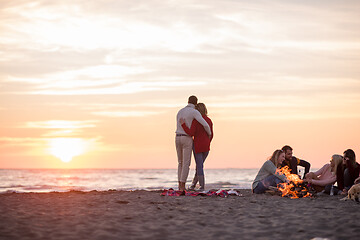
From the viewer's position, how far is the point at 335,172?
482 inches

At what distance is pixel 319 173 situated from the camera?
12.9 metres

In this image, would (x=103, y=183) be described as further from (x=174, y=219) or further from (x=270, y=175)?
(x=174, y=219)

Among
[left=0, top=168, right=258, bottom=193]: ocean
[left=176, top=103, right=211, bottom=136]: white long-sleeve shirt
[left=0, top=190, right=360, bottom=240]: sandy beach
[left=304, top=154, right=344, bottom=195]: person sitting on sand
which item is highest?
[left=176, top=103, right=211, bottom=136]: white long-sleeve shirt

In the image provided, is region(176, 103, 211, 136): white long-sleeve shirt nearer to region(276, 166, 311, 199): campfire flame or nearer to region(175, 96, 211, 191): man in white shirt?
region(175, 96, 211, 191): man in white shirt

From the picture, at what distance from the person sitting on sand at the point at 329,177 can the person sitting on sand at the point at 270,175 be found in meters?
1.22

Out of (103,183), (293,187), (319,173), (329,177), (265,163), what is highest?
(265,163)

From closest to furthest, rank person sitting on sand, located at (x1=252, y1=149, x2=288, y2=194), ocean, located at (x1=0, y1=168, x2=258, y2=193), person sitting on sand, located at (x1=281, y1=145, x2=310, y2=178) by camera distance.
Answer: person sitting on sand, located at (x1=252, y1=149, x2=288, y2=194) < person sitting on sand, located at (x1=281, y1=145, x2=310, y2=178) < ocean, located at (x1=0, y1=168, x2=258, y2=193)

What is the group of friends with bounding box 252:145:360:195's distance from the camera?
11695 millimetres

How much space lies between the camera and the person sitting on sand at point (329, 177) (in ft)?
39.6

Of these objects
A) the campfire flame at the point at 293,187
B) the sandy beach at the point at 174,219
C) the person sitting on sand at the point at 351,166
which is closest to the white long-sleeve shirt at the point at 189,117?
the campfire flame at the point at 293,187

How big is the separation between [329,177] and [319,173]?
34cm

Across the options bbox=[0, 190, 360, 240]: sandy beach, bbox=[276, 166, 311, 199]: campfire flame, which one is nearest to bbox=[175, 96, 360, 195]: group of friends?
bbox=[276, 166, 311, 199]: campfire flame

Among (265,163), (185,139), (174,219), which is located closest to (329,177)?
(265,163)

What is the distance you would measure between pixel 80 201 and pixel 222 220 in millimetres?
3369
